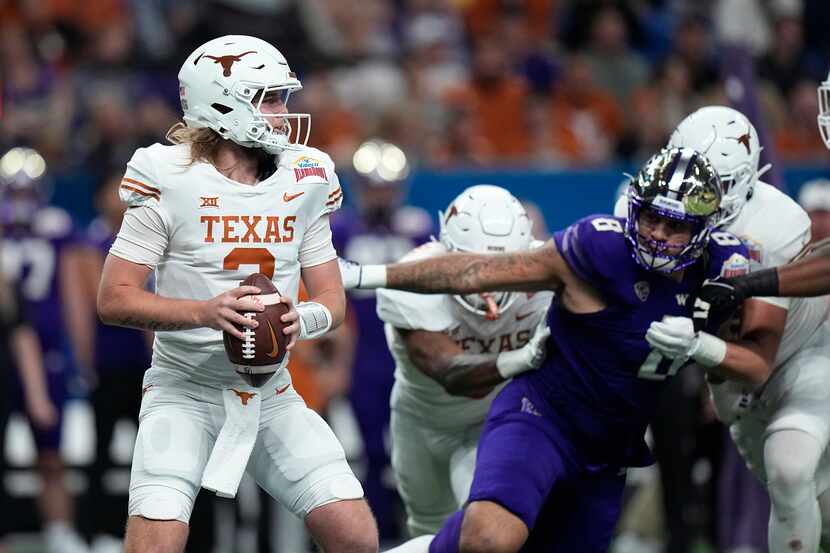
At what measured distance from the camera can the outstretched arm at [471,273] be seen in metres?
5.36

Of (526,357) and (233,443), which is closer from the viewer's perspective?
(233,443)

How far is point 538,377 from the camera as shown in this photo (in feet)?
18.2

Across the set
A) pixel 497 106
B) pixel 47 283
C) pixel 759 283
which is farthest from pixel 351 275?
pixel 497 106

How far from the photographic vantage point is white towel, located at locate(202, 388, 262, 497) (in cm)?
474

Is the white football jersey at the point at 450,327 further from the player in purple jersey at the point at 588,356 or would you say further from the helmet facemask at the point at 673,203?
the helmet facemask at the point at 673,203

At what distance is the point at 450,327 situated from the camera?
6.08 metres

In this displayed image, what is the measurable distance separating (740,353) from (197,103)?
2.05 meters

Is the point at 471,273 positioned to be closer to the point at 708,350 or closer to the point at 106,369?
the point at 708,350

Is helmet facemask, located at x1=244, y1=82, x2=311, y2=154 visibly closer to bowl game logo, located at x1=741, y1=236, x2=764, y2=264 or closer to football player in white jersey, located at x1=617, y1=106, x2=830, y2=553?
football player in white jersey, located at x1=617, y1=106, x2=830, y2=553

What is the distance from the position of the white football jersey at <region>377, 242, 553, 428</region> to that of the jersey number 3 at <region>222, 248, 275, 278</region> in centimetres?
118

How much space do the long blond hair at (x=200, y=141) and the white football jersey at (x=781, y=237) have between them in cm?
204

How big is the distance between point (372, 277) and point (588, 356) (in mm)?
801

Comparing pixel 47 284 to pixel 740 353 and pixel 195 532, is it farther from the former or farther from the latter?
pixel 740 353

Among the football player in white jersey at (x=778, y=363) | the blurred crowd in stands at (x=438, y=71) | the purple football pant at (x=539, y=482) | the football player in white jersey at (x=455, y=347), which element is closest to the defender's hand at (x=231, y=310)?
the purple football pant at (x=539, y=482)
